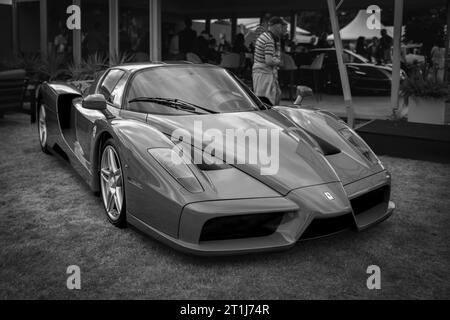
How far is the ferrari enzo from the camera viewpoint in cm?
299

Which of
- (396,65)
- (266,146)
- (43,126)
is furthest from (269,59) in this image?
(266,146)

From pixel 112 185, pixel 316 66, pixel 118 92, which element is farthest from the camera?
pixel 316 66

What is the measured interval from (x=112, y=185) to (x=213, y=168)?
38.1 inches

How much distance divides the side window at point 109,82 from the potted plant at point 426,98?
17.7ft

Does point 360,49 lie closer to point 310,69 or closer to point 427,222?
point 310,69

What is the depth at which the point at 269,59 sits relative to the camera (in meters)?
7.46

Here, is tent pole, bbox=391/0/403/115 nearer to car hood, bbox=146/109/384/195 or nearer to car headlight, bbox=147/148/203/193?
car hood, bbox=146/109/384/195

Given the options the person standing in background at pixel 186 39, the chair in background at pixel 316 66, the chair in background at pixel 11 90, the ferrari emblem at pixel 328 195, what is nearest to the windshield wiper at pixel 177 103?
the ferrari emblem at pixel 328 195

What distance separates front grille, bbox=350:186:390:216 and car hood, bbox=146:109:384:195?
146 mm

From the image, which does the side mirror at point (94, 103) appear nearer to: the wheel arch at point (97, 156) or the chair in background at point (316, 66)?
the wheel arch at point (97, 156)

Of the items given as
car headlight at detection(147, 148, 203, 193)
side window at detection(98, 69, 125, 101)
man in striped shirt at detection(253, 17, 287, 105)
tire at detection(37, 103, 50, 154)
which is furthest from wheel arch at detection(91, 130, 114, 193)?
man in striped shirt at detection(253, 17, 287, 105)

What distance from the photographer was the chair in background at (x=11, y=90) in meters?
8.40

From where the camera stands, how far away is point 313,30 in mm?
45125

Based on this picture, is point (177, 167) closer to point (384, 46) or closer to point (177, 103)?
point (177, 103)
